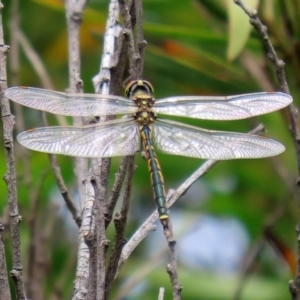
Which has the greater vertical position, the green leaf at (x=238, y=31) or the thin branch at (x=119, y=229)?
the green leaf at (x=238, y=31)

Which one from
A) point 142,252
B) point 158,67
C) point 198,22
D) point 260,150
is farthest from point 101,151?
point 198,22

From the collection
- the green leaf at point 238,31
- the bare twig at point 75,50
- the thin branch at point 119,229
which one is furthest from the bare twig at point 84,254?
the green leaf at point 238,31

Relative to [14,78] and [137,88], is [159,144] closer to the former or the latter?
[137,88]

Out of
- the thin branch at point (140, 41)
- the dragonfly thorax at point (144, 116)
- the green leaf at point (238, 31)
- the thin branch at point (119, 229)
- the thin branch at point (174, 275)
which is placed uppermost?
the green leaf at point (238, 31)

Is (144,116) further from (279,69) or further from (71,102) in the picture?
(279,69)

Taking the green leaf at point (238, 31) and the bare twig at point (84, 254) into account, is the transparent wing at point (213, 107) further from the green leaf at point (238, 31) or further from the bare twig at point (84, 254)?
the bare twig at point (84, 254)

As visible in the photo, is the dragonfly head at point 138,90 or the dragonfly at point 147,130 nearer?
the dragonfly at point 147,130

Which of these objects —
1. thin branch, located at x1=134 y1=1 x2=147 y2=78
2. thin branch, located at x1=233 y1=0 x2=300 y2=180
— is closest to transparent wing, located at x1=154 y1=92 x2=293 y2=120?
thin branch, located at x1=233 y1=0 x2=300 y2=180
